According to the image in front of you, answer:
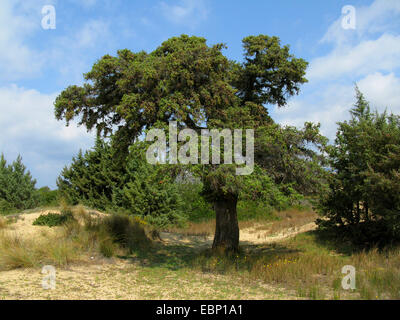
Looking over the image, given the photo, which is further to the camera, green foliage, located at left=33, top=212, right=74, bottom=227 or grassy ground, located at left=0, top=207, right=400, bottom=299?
green foliage, located at left=33, top=212, right=74, bottom=227

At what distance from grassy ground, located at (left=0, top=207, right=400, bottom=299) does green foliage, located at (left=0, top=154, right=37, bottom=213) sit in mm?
9441

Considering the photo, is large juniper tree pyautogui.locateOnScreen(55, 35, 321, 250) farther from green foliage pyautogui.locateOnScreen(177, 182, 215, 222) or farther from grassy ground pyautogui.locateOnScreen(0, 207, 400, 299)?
green foliage pyautogui.locateOnScreen(177, 182, 215, 222)

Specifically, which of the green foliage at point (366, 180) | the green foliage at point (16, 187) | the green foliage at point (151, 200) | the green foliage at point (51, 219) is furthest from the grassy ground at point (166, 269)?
the green foliage at point (16, 187)

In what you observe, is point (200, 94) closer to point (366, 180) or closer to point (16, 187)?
point (366, 180)

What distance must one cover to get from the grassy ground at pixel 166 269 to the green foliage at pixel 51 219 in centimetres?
36

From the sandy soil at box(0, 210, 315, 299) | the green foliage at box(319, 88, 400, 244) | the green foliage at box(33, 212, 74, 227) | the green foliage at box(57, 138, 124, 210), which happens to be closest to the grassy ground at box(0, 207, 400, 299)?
the sandy soil at box(0, 210, 315, 299)

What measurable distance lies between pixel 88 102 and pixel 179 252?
6493mm

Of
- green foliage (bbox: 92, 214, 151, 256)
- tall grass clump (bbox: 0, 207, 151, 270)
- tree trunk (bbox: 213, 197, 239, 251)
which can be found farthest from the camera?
green foliage (bbox: 92, 214, 151, 256)

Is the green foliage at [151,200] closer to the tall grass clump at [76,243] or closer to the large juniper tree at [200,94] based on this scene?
the tall grass clump at [76,243]

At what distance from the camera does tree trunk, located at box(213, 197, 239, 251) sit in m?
11.3

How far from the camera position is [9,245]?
957cm

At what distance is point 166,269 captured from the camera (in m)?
10.1
